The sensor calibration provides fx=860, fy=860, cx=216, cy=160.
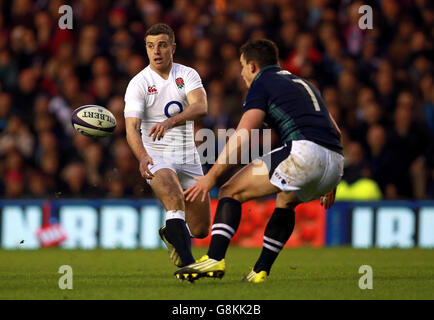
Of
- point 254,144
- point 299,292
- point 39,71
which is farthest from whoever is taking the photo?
point 39,71

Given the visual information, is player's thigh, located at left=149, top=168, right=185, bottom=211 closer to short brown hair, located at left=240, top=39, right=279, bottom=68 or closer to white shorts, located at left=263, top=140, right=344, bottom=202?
white shorts, located at left=263, top=140, right=344, bottom=202

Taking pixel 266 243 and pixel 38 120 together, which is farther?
pixel 38 120

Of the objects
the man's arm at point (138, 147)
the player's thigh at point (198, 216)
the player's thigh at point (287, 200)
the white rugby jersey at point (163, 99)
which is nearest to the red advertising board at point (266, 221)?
the player's thigh at point (198, 216)

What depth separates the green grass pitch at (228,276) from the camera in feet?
20.0

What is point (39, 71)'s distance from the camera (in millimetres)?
14812

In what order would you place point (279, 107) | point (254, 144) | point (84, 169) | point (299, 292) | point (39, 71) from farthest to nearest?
point (39, 71), point (84, 169), point (254, 144), point (279, 107), point (299, 292)

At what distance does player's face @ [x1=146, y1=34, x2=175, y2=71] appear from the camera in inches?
304

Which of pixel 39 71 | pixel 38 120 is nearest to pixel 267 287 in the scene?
pixel 38 120

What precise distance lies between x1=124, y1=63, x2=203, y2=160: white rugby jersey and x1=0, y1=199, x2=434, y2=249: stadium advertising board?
473 cm

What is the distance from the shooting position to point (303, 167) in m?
6.51

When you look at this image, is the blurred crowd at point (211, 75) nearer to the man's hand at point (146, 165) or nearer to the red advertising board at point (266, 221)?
the red advertising board at point (266, 221)

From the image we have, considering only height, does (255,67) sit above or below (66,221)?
above

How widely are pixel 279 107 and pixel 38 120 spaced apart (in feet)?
26.3
